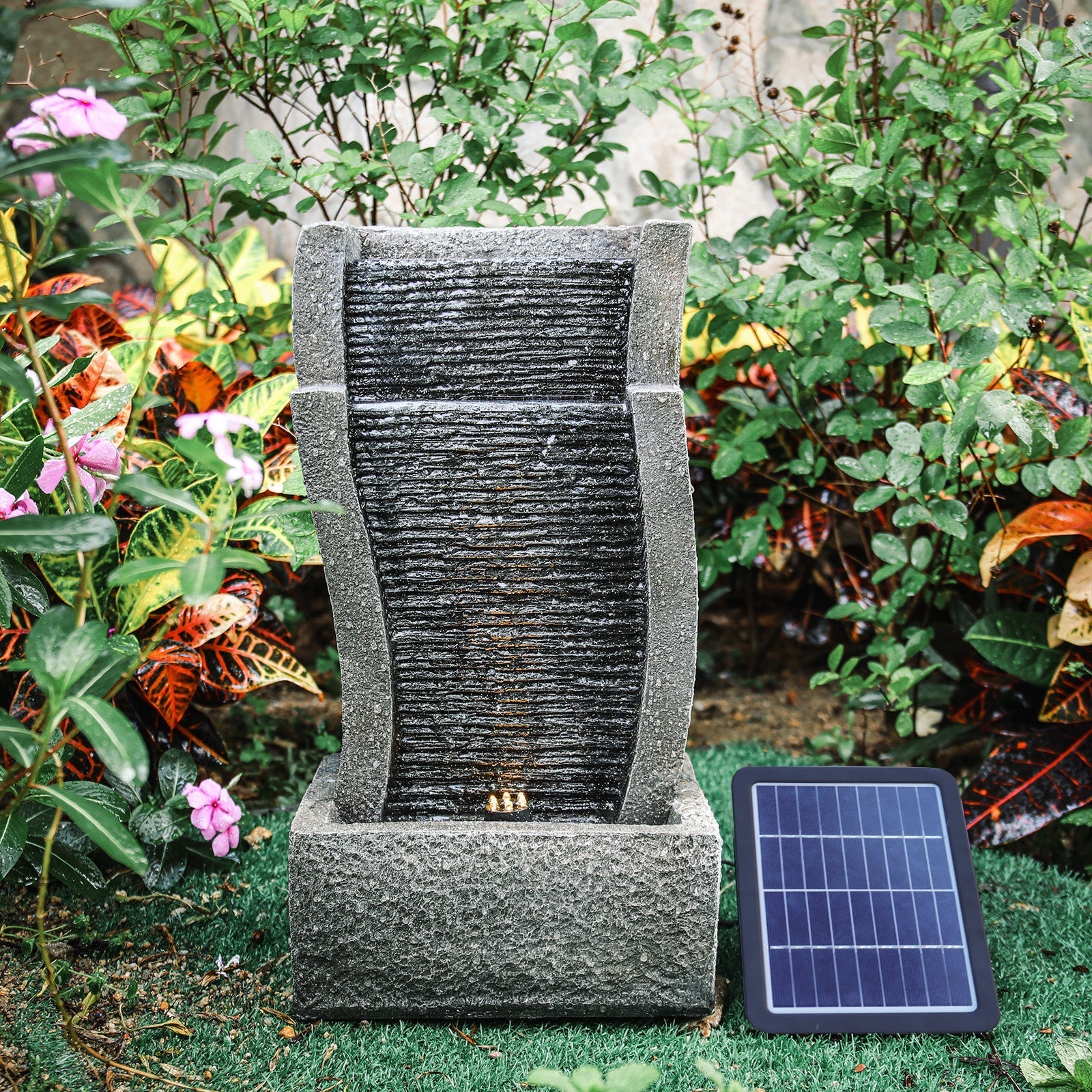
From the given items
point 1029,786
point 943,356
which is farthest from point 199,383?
point 1029,786

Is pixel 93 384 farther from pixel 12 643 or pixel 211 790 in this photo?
pixel 211 790

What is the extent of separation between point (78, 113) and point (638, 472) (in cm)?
106

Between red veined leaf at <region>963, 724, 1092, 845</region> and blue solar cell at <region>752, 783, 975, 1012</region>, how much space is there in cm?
51

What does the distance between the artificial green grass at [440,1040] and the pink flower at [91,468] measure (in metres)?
0.91

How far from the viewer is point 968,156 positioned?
256 centimetres

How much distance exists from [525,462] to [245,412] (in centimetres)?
106

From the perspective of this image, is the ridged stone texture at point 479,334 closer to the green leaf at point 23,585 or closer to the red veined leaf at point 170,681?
the green leaf at point 23,585

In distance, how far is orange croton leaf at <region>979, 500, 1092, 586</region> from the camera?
2.54 metres

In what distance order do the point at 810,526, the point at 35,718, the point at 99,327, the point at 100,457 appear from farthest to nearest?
the point at 810,526, the point at 99,327, the point at 35,718, the point at 100,457

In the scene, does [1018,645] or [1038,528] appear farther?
[1018,645]

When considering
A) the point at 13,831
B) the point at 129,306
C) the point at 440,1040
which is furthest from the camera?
the point at 129,306

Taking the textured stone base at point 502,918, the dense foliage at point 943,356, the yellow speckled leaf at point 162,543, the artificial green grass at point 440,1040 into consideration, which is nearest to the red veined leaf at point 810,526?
the dense foliage at point 943,356

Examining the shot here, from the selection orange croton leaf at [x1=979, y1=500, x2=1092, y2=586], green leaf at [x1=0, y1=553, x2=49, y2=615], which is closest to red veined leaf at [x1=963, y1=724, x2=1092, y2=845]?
orange croton leaf at [x1=979, y1=500, x2=1092, y2=586]

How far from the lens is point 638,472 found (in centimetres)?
191
